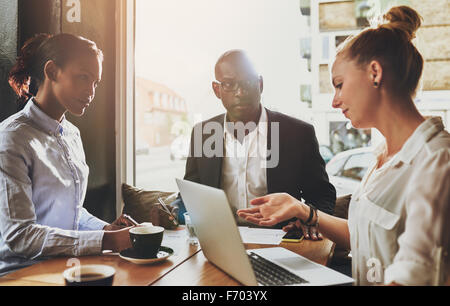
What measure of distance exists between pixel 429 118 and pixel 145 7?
106 inches

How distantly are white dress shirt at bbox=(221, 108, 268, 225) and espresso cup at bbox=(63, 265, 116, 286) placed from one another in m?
1.36

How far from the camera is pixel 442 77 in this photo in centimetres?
269

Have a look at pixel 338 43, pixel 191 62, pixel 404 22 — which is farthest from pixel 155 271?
pixel 338 43

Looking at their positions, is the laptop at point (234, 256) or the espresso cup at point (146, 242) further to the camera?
the espresso cup at point (146, 242)

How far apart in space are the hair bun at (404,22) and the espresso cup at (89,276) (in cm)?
106

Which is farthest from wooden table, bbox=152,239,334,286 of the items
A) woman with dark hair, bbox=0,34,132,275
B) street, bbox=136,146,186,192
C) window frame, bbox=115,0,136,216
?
window frame, bbox=115,0,136,216

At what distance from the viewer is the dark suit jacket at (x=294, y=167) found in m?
2.17

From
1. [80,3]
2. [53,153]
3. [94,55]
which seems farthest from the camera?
[80,3]

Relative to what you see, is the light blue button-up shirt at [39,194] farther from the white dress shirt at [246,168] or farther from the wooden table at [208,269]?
the white dress shirt at [246,168]

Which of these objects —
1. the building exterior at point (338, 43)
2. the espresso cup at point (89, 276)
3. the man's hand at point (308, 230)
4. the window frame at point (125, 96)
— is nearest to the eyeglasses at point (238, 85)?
the building exterior at point (338, 43)

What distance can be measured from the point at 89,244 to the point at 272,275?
645mm

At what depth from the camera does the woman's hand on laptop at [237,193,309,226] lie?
4.07 feet
